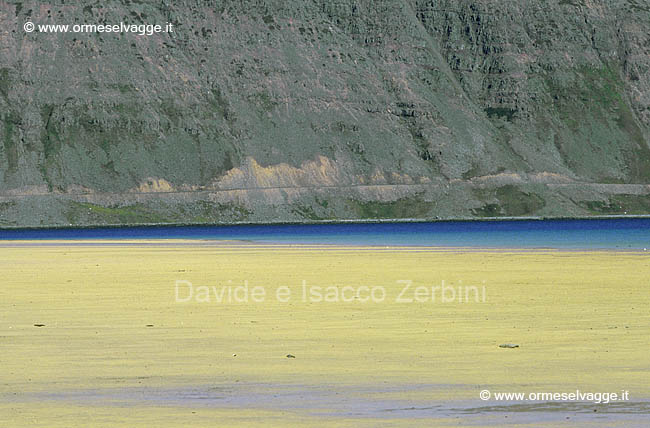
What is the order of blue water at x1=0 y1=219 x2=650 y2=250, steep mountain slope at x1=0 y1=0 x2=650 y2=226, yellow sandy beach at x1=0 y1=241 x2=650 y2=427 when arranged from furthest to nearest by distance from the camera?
steep mountain slope at x1=0 y1=0 x2=650 y2=226 < blue water at x1=0 y1=219 x2=650 y2=250 < yellow sandy beach at x1=0 y1=241 x2=650 y2=427

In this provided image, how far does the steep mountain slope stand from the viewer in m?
155

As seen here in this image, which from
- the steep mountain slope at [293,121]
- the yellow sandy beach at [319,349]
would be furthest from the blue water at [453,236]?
the steep mountain slope at [293,121]

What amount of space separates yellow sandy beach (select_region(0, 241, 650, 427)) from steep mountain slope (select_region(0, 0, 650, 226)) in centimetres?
11674

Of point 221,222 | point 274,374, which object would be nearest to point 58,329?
point 274,374

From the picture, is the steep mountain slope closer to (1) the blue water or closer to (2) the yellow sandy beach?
(1) the blue water

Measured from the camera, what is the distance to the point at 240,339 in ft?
70.5

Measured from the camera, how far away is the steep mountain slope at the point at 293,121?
155250mm

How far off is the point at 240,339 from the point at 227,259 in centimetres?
3151

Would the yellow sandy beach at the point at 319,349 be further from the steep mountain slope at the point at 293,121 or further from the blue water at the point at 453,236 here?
the steep mountain slope at the point at 293,121

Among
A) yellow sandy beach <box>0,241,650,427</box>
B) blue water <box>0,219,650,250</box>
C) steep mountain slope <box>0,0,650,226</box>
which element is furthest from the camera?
steep mountain slope <box>0,0,650,226</box>

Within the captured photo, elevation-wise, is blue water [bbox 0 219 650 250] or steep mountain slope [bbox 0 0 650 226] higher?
steep mountain slope [bbox 0 0 650 226]

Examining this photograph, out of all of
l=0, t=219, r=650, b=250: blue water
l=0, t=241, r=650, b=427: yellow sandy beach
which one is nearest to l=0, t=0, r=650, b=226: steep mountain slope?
l=0, t=219, r=650, b=250: blue water

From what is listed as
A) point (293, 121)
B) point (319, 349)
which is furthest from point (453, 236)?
point (293, 121)

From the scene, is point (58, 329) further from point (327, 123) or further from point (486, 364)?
point (327, 123)
